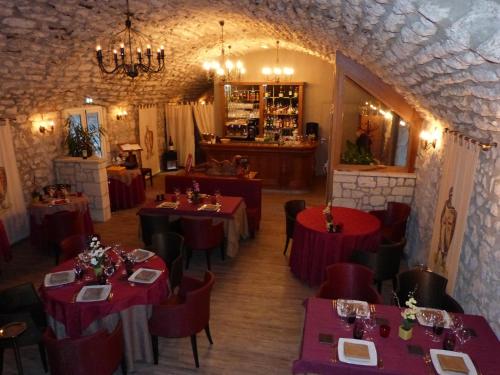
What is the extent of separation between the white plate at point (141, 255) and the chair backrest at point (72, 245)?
97 cm

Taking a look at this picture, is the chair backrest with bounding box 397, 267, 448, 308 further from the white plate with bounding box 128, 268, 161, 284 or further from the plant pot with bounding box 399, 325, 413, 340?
the white plate with bounding box 128, 268, 161, 284

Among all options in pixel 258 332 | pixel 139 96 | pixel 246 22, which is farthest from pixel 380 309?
pixel 139 96

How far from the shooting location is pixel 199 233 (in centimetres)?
636

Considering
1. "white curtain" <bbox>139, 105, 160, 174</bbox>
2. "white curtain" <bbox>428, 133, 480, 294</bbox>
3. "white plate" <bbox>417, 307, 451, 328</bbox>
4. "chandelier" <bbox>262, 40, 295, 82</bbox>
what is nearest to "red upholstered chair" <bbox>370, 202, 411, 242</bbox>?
"white curtain" <bbox>428, 133, 480, 294</bbox>

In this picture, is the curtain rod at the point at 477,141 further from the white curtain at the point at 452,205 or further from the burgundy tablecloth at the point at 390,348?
the burgundy tablecloth at the point at 390,348

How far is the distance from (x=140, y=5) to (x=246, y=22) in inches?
96.2

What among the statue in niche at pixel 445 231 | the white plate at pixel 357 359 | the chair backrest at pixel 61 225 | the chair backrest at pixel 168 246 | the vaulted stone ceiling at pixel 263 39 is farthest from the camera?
the chair backrest at pixel 61 225

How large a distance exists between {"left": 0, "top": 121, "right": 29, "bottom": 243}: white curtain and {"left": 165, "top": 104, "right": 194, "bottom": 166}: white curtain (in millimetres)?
6729

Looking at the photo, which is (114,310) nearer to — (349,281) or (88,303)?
(88,303)

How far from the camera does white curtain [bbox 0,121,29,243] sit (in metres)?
7.50

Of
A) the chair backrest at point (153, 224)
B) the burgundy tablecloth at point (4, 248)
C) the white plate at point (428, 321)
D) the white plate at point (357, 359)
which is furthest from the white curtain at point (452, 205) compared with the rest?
the burgundy tablecloth at point (4, 248)

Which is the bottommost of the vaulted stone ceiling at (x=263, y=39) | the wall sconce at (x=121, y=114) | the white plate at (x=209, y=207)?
the white plate at (x=209, y=207)

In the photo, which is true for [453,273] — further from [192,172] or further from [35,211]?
[35,211]

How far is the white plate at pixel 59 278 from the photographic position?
4367mm
